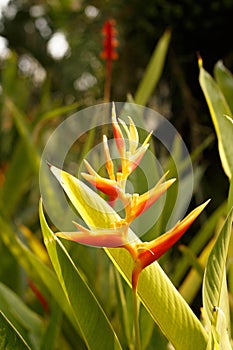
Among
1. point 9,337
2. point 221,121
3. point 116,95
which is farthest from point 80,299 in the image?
point 116,95

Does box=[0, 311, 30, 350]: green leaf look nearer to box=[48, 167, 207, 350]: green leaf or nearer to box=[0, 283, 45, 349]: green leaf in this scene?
box=[48, 167, 207, 350]: green leaf

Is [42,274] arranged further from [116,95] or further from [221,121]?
[116,95]

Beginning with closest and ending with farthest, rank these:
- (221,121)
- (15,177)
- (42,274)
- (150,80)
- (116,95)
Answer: (221,121), (42,274), (150,80), (15,177), (116,95)

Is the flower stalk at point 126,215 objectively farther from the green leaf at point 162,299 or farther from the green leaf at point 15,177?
the green leaf at point 15,177

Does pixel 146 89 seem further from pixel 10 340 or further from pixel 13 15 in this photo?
pixel 13 15

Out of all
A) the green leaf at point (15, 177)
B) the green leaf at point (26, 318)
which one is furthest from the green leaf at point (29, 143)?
the green leaf at point (26, 318)

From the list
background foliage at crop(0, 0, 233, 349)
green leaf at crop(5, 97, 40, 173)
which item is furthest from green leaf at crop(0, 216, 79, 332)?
green leaf at crop(5, 97, 40, 173)

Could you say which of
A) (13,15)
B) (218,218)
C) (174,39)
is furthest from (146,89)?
(13,15)
